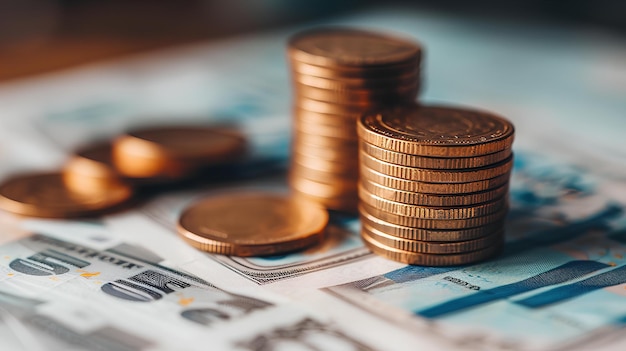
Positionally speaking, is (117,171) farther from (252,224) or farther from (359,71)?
(359,71)

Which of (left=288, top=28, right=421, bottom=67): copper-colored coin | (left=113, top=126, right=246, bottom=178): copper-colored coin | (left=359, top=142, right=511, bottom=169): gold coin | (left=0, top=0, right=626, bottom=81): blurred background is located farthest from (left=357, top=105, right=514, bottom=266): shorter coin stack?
(left=0, top=0, right=626, bottom=81): blurred background

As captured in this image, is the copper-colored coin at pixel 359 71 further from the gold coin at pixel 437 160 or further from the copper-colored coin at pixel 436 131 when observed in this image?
the gold coin at pixel 437 160

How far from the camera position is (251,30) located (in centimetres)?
246

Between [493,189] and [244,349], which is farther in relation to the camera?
[493,189]

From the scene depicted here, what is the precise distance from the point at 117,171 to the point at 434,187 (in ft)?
1.79

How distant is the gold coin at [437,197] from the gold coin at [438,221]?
2 centimetres

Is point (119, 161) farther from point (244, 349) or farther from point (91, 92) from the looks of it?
point (244, 349)

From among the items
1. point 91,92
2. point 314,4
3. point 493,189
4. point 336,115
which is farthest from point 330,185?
point 314,4

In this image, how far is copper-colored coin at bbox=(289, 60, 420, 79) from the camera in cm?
115

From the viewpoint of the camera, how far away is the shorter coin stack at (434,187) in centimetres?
100

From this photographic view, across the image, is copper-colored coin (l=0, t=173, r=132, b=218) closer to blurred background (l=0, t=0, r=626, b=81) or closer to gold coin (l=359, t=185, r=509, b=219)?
gold coin (l=359, t=185, r=509, b=219)

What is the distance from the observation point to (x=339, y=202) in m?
1.23

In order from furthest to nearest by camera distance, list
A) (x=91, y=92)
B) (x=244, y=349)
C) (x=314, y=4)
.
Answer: (x=314, y=4)
(x=91, y=92)
(x=244, y=349)

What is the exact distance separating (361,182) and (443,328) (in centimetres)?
25
